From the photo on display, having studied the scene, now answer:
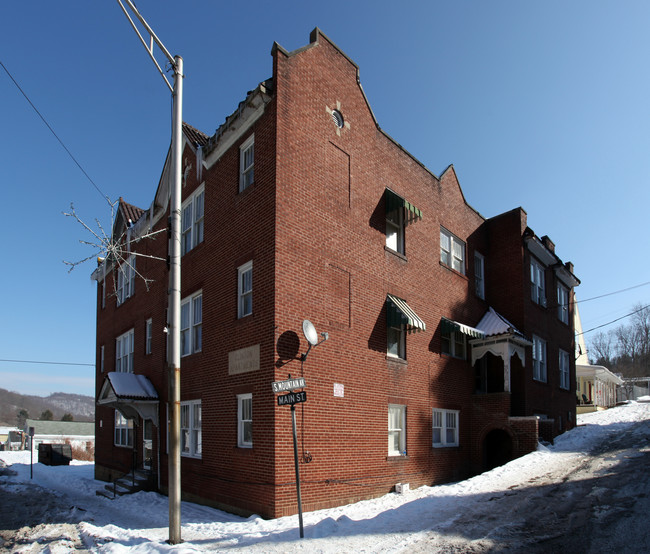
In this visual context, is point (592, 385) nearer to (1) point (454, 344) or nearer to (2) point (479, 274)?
(2) point (479, 274)

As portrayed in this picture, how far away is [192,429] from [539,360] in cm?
1460

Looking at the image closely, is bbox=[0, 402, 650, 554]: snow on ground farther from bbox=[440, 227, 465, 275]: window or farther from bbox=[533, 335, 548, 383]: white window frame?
bbox=[440, 227, 465, 275]: window

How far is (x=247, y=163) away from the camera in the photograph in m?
14.5

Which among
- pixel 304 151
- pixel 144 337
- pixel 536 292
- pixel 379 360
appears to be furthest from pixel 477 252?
pixel 144 337

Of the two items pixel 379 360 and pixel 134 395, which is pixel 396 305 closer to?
pixel 379 360

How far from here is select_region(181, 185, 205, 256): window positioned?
16.9 meters

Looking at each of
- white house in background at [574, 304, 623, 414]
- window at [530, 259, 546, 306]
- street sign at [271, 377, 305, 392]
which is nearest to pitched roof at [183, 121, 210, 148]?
street sign at [271, 377, 305, 392]

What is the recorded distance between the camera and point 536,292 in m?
22.7

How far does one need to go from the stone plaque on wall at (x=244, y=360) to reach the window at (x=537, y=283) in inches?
546

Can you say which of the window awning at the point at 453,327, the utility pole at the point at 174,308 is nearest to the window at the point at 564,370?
the window awning at the point at 453,327

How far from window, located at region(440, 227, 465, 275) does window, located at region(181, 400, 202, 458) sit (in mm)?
9767

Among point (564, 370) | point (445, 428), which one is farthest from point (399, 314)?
point (564, 370)

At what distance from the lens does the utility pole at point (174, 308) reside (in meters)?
9.20

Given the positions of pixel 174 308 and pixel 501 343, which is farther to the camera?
pixel 501 343
